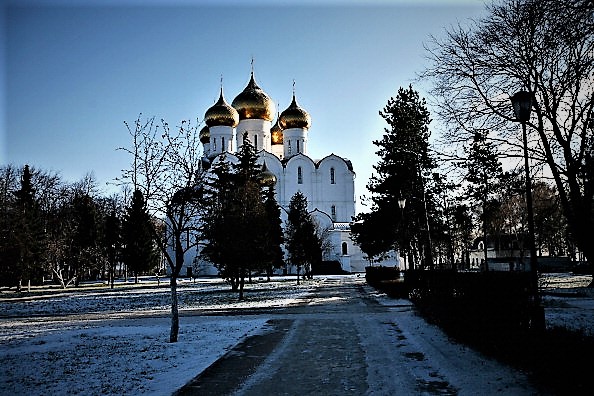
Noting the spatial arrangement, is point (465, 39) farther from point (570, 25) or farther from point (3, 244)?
point (3, 244)

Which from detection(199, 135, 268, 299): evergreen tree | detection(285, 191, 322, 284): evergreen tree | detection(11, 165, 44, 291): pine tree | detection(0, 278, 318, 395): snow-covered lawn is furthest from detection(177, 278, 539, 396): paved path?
detection(285, 191, 322, 284): evergreen tree

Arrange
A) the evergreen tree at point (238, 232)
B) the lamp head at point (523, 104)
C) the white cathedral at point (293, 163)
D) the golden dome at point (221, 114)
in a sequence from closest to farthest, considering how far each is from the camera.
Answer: the lamp head at point (523, 104)
the evergreen tree at point (238, 232)
the golden dome at point (221, 114)
the white cathedral at point (293, 163)

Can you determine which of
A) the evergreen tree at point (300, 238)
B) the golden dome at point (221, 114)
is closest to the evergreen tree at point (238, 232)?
the evergreen tree at point (300, 238)

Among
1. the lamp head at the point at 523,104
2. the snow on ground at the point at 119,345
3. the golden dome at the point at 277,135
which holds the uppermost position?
the golden dome at the point at 277,135

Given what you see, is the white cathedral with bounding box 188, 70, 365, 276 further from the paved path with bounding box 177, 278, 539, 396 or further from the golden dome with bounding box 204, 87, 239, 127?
the paved path with bounding box 177, 278, 539, 396

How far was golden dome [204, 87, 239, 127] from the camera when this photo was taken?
62625 millimetres

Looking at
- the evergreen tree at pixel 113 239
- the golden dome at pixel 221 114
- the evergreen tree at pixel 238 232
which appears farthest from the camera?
the golden dome at pixel 221 114

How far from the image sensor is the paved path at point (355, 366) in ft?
24.0

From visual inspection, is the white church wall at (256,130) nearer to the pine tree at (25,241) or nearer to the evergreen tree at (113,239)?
the evergreen tree at (113,239)

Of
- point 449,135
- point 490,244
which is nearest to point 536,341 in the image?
point 449,135

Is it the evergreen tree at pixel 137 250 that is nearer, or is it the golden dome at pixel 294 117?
the evergreen tree at pixel 137 250

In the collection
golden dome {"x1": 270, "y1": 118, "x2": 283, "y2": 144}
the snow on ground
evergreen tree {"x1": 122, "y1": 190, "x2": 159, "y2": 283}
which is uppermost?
golden dome {"x1": 270, "y1": 118, "x2": 283, "y2": 144}

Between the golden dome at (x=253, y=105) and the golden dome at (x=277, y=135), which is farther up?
the golden dome at (x=253, y=105)

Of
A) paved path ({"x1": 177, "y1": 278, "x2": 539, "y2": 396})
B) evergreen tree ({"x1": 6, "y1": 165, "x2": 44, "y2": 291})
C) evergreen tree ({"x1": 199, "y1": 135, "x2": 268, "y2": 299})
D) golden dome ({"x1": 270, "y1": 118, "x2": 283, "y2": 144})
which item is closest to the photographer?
paved path ({"x1": 177, "y1": 278, "x2": 539, "y2": 396})
